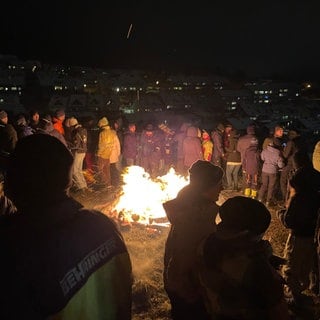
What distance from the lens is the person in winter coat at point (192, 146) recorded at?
11.5m

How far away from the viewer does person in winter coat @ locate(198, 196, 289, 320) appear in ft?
8.10

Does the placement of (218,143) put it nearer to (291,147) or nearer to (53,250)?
(291,147)

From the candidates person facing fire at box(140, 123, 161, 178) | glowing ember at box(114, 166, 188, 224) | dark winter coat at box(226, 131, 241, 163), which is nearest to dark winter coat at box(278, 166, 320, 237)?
glowing ember at box(114, 166, 188, 224)

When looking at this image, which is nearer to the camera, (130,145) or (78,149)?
(78,149)

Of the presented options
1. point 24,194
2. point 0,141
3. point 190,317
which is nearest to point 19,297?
point 24,194

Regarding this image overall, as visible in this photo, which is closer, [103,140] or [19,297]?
[19,297]

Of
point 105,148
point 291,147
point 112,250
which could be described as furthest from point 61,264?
point 105,148

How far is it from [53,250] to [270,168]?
8954mm

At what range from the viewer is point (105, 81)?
64688 millimetres

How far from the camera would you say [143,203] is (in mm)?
8977

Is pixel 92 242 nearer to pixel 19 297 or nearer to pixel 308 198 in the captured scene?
Result: pixel 19 297

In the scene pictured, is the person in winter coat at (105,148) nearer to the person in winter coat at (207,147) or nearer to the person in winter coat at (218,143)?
the person in winter coat at (207,147)

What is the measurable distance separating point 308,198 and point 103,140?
767cm

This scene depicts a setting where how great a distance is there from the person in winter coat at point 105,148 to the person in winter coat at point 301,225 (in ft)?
23.3
